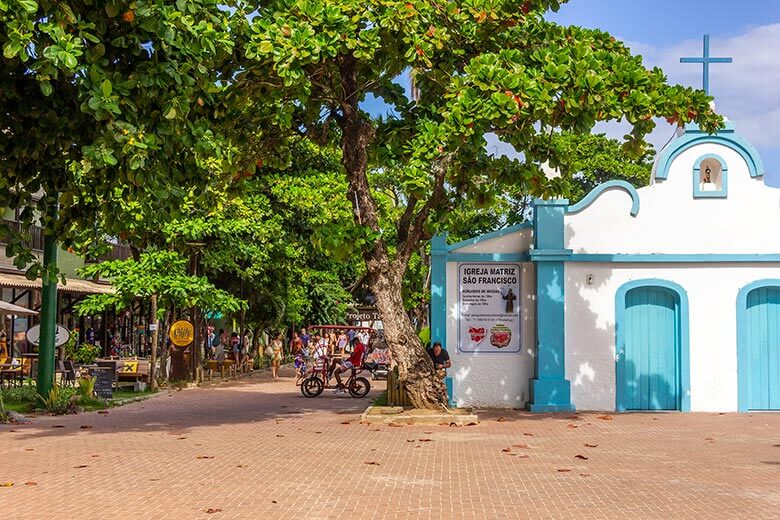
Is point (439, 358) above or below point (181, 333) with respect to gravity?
below

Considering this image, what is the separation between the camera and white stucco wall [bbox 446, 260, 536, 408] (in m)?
19.4

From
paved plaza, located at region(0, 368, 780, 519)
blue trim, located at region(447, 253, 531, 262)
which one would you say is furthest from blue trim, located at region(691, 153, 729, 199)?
paved plaza, located at region(0, 368, 780, 519)

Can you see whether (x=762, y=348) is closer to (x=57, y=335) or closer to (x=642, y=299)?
(x=642, y=299)

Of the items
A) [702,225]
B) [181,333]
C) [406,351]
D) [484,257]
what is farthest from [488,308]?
[181,333]

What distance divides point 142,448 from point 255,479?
332 centimetres

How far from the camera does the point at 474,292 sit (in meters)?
19.5

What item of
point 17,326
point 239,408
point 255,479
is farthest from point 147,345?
point 255,479

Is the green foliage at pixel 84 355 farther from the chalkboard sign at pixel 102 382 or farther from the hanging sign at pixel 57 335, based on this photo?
the chalkboard sign at pixel 102 382

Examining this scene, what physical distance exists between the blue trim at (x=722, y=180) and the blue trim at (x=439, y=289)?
5.01m

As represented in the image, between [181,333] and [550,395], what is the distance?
12277 mm

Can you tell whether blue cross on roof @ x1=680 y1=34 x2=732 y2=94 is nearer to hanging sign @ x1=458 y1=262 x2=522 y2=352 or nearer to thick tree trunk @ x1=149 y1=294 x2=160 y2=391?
hanging sign @ x1=458 y1=262 x2=522 y2=352

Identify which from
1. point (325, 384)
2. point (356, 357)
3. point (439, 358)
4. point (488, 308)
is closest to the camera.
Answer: point (439, 358)

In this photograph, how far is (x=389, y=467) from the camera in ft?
37.6

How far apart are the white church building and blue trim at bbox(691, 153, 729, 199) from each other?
3 cm
